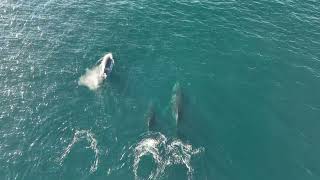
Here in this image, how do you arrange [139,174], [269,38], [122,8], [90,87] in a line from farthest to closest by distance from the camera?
[122,8] < [269,38] < [90,87] < [139,174]

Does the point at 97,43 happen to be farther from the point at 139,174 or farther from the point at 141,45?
the point at 139,174

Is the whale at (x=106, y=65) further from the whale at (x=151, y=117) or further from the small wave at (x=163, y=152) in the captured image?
the small wave at (x=163, y=152)

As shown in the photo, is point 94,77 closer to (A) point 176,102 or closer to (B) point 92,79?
(B) point 92,79

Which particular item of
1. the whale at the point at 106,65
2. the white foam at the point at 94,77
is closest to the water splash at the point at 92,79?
the white foam at the point at 94,77

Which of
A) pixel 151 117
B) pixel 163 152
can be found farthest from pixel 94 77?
pixel 163 152

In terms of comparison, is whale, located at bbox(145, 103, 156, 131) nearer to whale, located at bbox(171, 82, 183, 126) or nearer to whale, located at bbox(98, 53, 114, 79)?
whale, located at bbox(171, 82, 183, 126)

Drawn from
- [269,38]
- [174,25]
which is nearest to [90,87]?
[174,25]
